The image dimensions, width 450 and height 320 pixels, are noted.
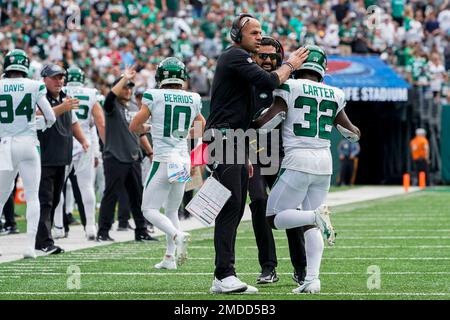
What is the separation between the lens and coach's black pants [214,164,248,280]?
8180 millimetres

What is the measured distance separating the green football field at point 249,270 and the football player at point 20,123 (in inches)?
32.3

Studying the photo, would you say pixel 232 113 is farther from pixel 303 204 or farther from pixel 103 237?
pixel 103 237

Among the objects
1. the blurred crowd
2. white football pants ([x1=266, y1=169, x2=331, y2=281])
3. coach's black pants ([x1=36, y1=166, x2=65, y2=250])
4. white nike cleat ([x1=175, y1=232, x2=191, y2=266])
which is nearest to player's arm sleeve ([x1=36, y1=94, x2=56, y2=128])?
coach's black pants ([x1=36, y1=166, x2=65, y2=250])

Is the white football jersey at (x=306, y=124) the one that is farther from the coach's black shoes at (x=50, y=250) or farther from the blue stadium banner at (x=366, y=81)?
the blue stadium banner at (x=366, y=81)

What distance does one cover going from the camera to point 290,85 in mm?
8273

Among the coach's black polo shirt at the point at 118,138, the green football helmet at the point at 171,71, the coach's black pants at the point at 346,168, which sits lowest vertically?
the coach's black pants at the point at 346,168

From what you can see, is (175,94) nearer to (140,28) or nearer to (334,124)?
(334,124)

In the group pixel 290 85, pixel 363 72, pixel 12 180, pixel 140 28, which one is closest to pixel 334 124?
pixel 290 85

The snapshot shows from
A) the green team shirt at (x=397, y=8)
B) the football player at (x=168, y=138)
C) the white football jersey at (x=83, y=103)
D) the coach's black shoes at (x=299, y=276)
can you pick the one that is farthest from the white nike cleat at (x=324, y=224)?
the green team shirt at (x=397, y=8)

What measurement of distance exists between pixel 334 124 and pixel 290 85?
1.89ft

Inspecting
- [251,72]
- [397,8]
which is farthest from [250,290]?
[397,8]

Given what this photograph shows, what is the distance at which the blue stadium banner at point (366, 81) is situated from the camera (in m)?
27.0

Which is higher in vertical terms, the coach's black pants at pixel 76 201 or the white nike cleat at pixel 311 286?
the white nike cleat at pixel 311 286

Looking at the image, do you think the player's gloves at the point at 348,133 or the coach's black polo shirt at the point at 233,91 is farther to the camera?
the player's gloves at the point at 348,133
